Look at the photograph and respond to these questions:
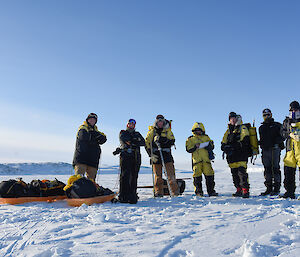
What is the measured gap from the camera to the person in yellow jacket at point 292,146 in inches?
217

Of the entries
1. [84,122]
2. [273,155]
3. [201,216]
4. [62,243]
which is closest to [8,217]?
[62,243]

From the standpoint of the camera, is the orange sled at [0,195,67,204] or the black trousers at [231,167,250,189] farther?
the black trousers at [231,167,250,189]

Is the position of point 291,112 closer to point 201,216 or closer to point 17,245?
point 201,216

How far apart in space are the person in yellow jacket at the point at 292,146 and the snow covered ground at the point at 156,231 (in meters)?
1.12

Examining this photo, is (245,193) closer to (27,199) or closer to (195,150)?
(195,150)

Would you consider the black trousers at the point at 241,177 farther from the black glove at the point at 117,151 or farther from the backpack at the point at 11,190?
the backpack at the point at 11,190

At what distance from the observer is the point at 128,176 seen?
5797 millimetres

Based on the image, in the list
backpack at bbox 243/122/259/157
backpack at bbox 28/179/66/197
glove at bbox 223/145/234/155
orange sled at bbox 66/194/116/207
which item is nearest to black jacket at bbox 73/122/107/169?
backpack at bbox 28/179/66/197

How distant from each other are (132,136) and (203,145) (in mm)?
2021

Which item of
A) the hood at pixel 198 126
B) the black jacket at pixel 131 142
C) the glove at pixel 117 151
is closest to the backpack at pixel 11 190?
the glove at pixel 117 151

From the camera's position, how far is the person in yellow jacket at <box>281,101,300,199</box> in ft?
18.1

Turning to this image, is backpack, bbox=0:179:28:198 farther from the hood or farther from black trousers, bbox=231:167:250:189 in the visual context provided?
black trousers, bbox=231:167:250:189

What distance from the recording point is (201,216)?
4.03 metres

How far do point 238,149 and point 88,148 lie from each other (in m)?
4.08
